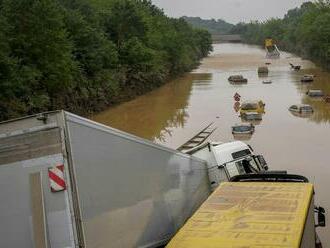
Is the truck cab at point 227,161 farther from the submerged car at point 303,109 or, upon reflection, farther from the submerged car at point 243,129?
the submerged car at point 303,109

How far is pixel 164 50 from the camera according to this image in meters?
87.9

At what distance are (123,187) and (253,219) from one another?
225 cm

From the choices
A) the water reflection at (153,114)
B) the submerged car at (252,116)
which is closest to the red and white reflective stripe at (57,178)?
the water reflection at (153,114)

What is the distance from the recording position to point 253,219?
29.4ft

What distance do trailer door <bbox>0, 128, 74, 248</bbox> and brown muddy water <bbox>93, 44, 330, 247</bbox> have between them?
10581 mm

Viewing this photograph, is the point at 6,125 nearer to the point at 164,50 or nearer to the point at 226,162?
the point at 226,162

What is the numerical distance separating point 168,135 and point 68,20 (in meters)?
15.0

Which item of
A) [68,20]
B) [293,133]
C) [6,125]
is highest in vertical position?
[68,20]

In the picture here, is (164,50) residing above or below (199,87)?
above

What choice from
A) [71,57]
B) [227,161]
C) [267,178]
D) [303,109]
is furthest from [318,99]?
[267,178]

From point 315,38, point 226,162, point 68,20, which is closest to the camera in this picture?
point 226,162

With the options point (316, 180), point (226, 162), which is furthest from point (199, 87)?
point (226, 162)

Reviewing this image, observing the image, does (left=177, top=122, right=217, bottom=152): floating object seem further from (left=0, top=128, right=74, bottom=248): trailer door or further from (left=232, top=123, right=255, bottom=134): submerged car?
(left=0, top=128, right=74, bottom=248): trailer door

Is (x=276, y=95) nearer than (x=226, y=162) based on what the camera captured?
No
